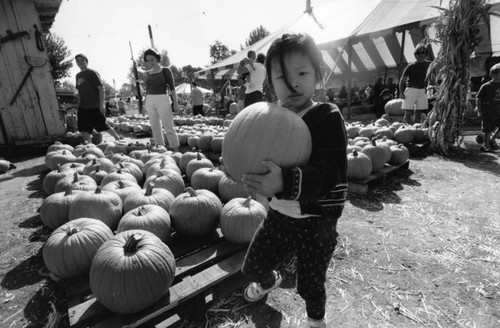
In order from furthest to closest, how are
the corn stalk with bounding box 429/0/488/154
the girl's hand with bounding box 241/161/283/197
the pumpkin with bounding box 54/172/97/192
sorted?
the corn stalk with bounding box 429/0/488/154 < the pumpkin with bounding box 54/172/97/192 < the girl's hand with bounding box 241/161/283/197

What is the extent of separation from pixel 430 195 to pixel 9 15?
11.3 meters

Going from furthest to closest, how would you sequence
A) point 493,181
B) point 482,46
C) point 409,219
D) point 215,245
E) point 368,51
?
point 368,51 → point 482,46 → point 493,181 → point 409,219 → point 215,245

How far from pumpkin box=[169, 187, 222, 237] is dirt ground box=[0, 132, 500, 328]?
710mm

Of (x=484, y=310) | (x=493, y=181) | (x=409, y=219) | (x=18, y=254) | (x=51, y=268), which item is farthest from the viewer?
(x=493, y=181)

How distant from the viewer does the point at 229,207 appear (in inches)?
110

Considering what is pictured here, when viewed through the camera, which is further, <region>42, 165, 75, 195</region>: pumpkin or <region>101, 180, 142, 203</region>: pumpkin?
<region>42, 165, 75, 195</region>: pumpkin

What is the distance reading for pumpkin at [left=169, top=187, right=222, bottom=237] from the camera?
2711 mm

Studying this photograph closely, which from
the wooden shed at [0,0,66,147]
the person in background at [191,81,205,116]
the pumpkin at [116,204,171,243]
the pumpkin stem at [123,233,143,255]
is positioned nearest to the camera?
the pumpkin stem at [123,233,143,255]

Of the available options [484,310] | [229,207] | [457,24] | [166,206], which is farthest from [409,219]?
[457,24]

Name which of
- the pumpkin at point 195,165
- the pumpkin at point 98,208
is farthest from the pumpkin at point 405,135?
the pumpkin at point 98,208

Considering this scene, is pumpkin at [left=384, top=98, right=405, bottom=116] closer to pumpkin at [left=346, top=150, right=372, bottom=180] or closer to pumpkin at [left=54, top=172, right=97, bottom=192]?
pumpkin at [left=346, top=150, right=372, bottom=180]

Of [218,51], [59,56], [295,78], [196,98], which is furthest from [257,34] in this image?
[295,78]

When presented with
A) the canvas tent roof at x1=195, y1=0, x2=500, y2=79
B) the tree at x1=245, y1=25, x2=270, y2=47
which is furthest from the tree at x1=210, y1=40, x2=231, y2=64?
the canvas tent roof at x1=195, y1=0, x2=500, y2=79

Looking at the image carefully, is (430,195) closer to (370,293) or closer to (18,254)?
(370,293)
